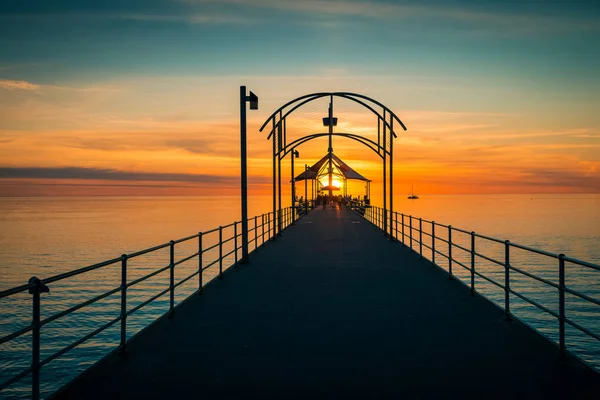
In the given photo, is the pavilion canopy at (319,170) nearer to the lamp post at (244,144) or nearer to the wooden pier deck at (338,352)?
the lamp post at (244,144)

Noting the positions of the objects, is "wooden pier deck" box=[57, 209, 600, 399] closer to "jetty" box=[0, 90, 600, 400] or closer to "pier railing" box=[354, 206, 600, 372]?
"jetty" box=[0, 90, 600, 400]

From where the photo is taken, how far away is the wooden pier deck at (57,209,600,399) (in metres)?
4.79

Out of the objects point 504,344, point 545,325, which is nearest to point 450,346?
point 504,344

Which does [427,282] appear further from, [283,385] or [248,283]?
[283,385]

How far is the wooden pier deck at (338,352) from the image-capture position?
15.7 ft

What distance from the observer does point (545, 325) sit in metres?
22.3


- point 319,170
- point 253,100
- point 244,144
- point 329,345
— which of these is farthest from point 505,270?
point 319,170

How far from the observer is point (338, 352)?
5.90m

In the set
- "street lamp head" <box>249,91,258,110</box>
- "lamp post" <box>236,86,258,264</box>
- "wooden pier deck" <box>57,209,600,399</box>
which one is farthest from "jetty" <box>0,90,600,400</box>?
"street lamp head" <box>249,91,258,110</box>

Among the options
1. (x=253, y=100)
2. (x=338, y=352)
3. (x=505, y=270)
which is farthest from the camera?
(x=253, y=100)

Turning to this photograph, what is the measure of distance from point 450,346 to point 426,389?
1522mm

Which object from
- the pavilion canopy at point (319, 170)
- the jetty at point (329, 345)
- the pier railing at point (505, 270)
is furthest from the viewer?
the pavilion canopy at point (319, 170)

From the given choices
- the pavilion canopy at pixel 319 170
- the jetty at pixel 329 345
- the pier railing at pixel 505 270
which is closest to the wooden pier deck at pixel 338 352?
the jetty at pixel 329 345

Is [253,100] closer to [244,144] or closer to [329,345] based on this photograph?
[244,144]
